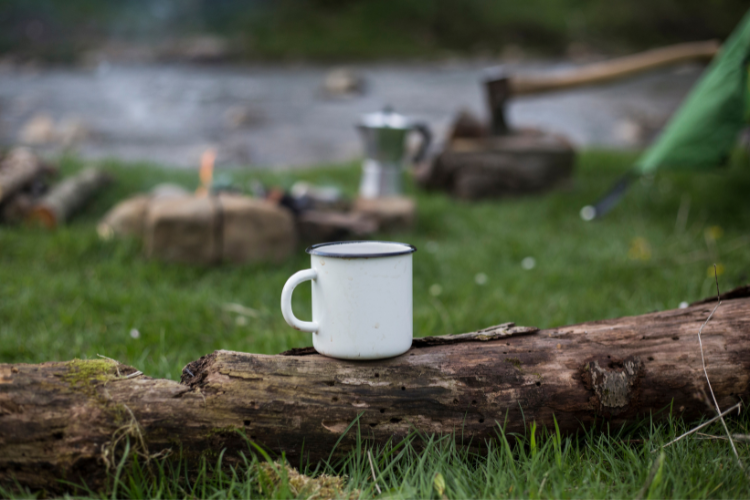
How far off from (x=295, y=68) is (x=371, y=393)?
28.5m

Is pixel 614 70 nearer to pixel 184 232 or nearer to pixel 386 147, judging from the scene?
pixel 386 147

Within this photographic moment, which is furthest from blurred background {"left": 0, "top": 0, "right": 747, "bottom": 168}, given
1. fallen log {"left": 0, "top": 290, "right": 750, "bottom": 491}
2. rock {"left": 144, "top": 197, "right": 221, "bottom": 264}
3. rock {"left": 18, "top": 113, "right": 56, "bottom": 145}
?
fallen log {"left": 0, "top": 290, "right": 750, "bottom": 491}

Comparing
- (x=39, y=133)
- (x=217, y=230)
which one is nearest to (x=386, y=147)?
(x=217, y=230)

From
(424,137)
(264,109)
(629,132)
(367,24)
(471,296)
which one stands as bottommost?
(471,296)

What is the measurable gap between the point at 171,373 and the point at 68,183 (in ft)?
11.4

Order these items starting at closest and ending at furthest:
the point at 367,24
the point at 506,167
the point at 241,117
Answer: the point at 506,167 → the point at 241,117 → the point at 367,24

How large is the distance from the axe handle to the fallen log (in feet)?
13.4

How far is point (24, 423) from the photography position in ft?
3.67

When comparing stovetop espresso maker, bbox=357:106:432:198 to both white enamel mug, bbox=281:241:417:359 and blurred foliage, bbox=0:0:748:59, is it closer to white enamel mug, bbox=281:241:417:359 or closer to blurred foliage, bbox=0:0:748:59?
white enamel mug, bbox=281:241:417:359

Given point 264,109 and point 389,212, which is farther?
point 264,109

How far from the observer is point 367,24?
133 feet

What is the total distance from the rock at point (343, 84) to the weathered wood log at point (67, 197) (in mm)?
14996

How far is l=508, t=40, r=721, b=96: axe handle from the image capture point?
5160 mm

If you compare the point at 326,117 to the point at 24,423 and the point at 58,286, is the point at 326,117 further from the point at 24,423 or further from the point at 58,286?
the point at 24,423
